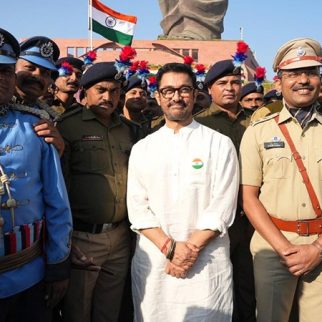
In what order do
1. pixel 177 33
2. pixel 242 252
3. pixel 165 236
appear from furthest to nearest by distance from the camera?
pixel 177 33 → pixel 242 252 → pixel 165 236

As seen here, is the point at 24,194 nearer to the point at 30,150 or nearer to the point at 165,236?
the point at 30,150

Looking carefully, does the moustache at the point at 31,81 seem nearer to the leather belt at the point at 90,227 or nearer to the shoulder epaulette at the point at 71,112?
the shoulder epaulette at the point at 71,112

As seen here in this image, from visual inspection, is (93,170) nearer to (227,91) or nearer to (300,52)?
(227,91)

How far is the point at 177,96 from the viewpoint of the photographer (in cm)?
291

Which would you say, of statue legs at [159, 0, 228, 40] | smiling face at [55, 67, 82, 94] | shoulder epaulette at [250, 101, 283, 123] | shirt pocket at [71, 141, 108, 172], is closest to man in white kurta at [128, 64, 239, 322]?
shirt pocket at [71, 141, 108, 172]

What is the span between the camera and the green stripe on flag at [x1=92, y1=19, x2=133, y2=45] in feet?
46.1

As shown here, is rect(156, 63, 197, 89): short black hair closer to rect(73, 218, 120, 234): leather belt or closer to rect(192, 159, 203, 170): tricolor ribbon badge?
rect(192, 159, 203, 170): tricolor ribbon badge

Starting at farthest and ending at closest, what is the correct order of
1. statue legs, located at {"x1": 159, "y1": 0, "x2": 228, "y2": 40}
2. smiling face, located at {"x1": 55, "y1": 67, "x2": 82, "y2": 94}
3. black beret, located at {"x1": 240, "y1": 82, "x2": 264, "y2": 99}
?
statue legs, located at {"x1": 159, "y1": 0, "x2": 228, "y2": 40} < black beret, located at {"x1": 240, "y1": 82, "x2": 264, "y2": 99} < smiling face, located at {"x1": 55, "y1": 67, "x2": 82, "y2": 94}

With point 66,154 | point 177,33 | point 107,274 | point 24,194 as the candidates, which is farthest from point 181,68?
point 177,33

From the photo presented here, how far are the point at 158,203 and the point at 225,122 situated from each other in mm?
1523

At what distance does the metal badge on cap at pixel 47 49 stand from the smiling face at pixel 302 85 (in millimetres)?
1829

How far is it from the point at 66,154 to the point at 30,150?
80cm

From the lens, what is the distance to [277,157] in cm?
288

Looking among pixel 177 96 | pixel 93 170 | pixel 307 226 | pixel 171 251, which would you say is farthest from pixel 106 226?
pixel 307 226
